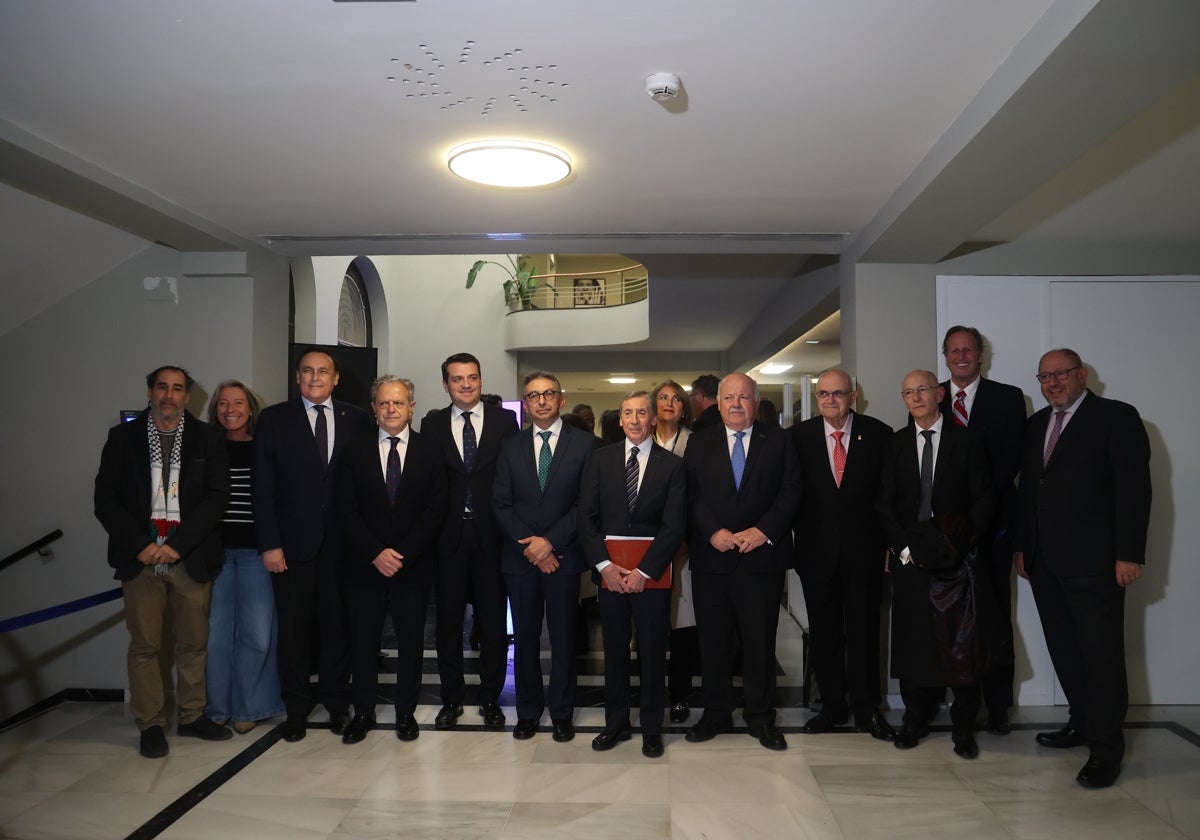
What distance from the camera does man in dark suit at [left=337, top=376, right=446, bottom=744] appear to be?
3.91 meters

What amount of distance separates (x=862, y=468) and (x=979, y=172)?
1.43 metres

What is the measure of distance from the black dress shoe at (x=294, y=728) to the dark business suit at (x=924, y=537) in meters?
2.89

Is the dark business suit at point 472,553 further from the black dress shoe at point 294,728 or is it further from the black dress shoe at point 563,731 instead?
the black dress shoe at point 294,728

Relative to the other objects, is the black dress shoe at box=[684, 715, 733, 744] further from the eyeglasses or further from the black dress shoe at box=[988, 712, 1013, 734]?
the eyeglasses

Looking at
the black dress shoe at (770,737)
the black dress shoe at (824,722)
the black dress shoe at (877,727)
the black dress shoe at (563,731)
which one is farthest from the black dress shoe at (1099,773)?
the black dress shoe at (563,731)

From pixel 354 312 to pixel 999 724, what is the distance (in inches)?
302

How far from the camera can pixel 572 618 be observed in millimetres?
3963

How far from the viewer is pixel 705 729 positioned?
397 centimetres

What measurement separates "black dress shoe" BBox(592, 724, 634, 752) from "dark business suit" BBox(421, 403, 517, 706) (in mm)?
613

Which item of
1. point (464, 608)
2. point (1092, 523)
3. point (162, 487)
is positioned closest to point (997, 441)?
point (1092, 523)

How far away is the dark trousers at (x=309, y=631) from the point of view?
404 centimetres

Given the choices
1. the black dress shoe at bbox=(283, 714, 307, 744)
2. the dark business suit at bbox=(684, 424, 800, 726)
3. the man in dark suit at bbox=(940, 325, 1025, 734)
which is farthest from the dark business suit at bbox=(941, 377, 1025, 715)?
the black dress shoe at bbox=(283, 714, 307, 744)

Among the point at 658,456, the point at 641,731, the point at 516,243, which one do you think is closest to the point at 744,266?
the point at 516,243

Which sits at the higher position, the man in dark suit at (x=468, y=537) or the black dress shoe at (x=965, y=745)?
the man in dark suit at (x=468, y=537)
